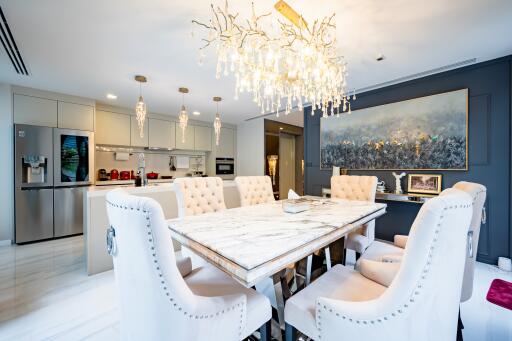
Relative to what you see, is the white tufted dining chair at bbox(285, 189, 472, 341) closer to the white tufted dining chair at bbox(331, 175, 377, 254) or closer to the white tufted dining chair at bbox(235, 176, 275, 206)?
the white tufted dining chair at bbox(331, 175, 377, 254)

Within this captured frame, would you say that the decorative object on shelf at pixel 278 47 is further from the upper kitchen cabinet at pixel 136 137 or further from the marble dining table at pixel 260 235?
the upper kitchen cabinet at pixel 136 137

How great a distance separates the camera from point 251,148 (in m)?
5.73

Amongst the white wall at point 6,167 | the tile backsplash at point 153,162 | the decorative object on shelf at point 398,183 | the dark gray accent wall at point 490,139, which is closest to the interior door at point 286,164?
the tile backsplash at point 153,162

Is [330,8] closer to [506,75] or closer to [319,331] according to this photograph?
[319,331]

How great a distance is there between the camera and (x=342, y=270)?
127 cm

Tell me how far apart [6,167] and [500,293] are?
6.22 m

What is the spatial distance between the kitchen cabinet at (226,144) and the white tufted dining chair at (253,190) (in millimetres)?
3273

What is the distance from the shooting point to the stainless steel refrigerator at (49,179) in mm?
3271

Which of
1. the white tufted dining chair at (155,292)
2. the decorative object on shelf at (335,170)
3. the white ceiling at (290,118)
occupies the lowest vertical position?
the white tufted dining chair at (155,292)

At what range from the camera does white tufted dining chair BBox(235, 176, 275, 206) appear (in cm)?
250

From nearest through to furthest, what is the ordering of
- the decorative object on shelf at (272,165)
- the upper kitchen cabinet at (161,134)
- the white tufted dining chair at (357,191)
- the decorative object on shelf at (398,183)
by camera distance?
the white tufted dining chair at (357,191), the decorative object on shelf at (398,183), the upper kitchen cabinet at (161,134), the decorative object on shelf at (272,165)

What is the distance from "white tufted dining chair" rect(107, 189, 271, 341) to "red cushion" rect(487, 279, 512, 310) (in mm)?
2214

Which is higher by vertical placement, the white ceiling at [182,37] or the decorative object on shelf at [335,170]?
the white ceiling at [182,37]

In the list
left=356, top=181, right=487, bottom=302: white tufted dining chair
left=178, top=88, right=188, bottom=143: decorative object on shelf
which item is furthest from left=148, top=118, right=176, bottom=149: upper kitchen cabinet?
left=356, top=181, right=487, bottom=302: white tufted dining chair
